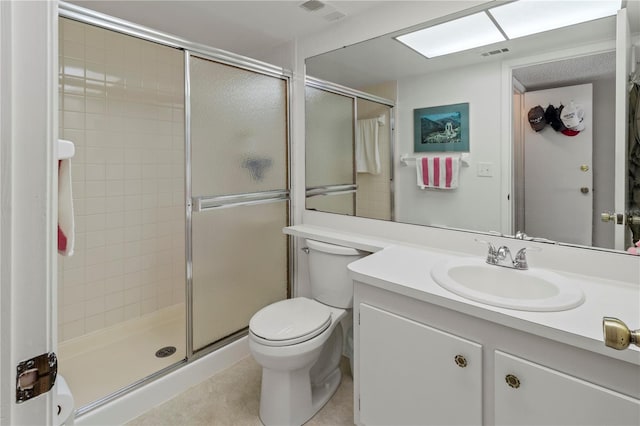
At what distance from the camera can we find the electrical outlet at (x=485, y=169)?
1.70m

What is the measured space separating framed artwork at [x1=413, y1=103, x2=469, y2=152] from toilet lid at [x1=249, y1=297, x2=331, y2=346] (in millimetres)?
1085

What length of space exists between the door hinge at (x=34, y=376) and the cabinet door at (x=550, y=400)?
1163 mm

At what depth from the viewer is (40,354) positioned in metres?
0.51

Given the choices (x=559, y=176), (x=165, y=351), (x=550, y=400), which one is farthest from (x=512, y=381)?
(x=165, y=351)

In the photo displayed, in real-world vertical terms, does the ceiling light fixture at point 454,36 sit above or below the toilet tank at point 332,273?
above

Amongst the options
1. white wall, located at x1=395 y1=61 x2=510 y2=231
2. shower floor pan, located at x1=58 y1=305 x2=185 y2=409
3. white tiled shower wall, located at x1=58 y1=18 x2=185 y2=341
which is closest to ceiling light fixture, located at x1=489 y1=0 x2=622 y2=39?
white wall, located at x1=395 y1=61 x2=510 y2=231

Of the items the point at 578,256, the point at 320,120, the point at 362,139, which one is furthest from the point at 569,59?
the point at 320,120

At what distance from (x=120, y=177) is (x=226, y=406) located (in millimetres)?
1752

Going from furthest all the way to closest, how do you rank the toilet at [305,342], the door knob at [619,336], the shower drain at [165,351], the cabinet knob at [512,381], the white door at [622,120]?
1. the shower drain at [165,351]
2. the toilet at [305,342]
3. the white door at [622,120]
4. the cabinet knob at [512,381]
5. the door knob at [619,336]

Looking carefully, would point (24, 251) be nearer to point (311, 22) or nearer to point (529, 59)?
point (529, 59)

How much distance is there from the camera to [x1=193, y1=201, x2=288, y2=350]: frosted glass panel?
2010 millimetres

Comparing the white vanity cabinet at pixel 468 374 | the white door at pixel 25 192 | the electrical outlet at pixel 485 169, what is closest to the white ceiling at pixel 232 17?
the electrical outlet at pixel 485 169

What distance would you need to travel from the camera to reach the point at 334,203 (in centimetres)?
238

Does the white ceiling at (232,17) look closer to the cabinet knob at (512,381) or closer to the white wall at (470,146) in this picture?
the white wall at (470,146)
